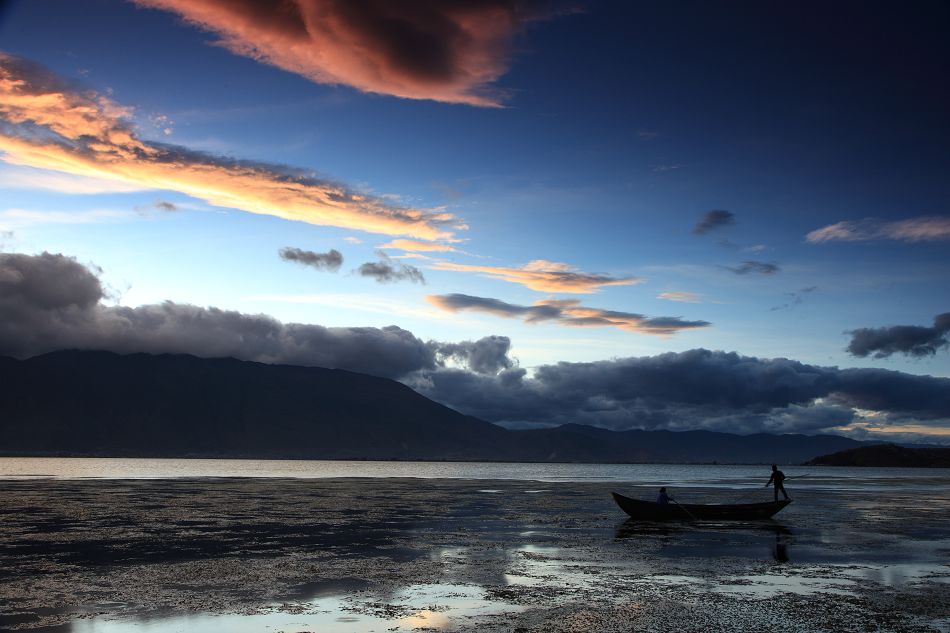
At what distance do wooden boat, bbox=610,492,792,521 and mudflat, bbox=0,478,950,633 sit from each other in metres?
1.28

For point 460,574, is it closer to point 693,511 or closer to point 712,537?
point 712,537

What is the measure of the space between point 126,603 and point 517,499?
171ft

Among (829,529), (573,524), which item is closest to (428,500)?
(573,524)

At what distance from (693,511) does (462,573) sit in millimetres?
26123

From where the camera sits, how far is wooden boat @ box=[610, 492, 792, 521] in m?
47.5

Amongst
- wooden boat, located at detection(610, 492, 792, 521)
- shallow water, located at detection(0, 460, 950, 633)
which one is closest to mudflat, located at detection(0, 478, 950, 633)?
shallow water, located at detection(0, 460, 950, 633)

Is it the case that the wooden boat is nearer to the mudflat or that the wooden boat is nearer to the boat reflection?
the boat reflection

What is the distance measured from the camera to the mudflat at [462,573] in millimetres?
19141

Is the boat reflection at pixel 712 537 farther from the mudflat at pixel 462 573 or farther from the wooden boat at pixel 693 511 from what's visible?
the wooden boat at pixel 693 511

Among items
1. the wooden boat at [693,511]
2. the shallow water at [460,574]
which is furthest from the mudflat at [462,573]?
the wooden boat at [693,511]

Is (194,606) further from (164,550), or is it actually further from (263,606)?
(164,550)

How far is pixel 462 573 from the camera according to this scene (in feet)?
85.5

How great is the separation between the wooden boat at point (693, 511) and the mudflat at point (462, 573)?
128cm

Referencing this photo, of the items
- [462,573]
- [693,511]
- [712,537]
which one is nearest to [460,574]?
[462,573]
